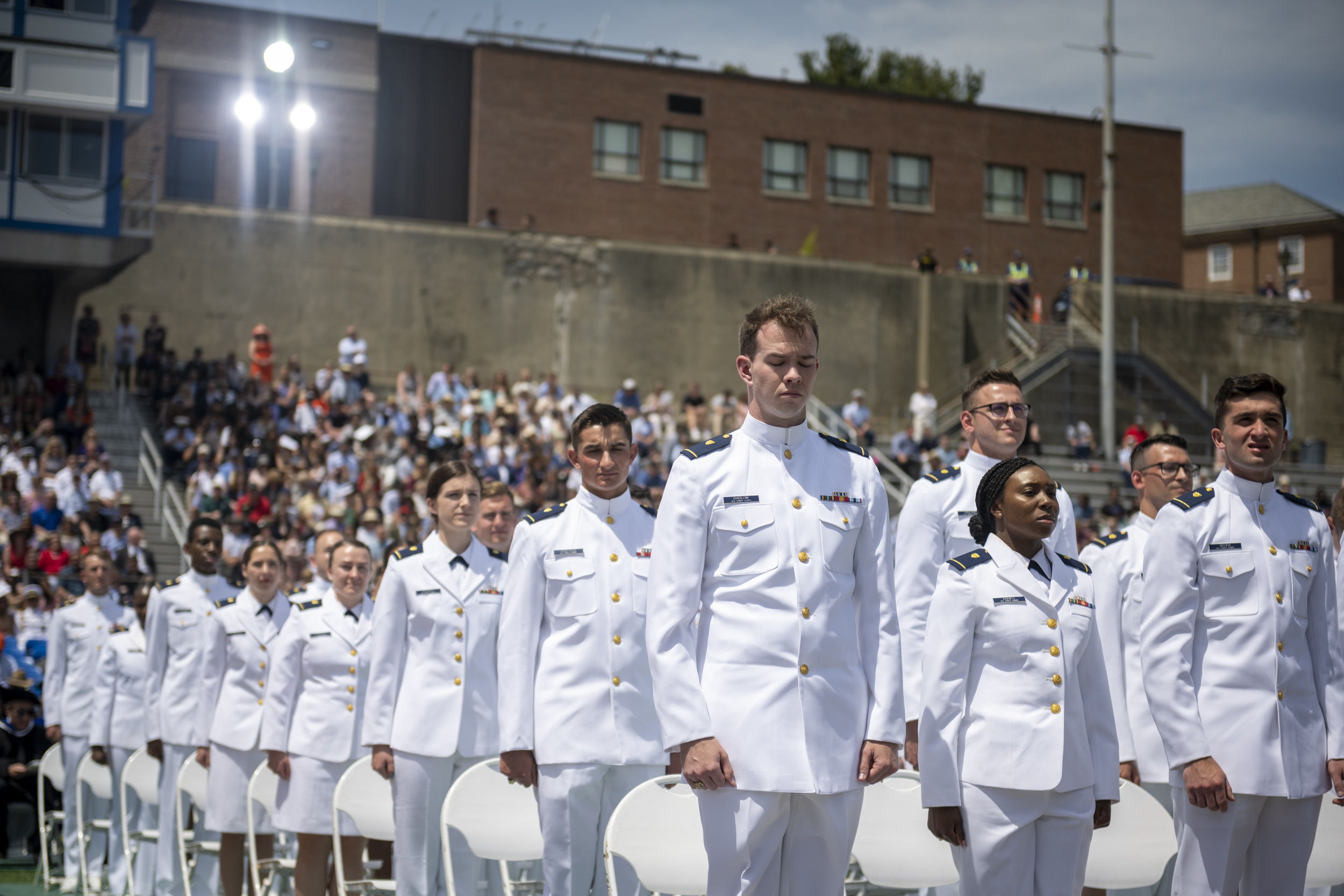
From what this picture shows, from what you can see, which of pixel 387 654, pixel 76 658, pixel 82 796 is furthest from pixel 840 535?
pixel 76 658

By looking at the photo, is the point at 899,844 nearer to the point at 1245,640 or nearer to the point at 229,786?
the point at 1245,640

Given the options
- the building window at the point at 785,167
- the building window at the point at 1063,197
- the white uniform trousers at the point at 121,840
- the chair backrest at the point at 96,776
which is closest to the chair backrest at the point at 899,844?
the white uniform trousers at the point at 121,840

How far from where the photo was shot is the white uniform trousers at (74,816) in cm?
1051

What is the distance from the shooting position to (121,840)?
10.2 metres

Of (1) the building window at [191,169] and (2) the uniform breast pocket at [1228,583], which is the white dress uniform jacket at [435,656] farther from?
(1) the building window at [191,169]

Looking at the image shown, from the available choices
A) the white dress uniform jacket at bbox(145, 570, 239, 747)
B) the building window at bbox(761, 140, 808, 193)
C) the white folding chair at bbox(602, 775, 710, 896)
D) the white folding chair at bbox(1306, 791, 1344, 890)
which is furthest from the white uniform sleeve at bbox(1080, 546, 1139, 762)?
the building window at bbox(761, 140, 808, 193)

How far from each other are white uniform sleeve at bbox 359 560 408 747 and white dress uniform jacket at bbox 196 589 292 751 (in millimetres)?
2051

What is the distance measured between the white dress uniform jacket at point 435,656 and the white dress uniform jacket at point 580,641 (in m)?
0.90

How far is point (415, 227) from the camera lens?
30.8 metres

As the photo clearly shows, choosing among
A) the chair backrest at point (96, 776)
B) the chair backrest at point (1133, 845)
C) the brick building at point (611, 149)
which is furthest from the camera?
the brick building at point (611, 149)

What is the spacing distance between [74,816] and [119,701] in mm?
1061

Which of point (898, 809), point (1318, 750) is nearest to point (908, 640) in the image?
point (898, 809)

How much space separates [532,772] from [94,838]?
676 cm

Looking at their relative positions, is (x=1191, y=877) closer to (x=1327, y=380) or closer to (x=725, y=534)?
(x=725, y=534)
